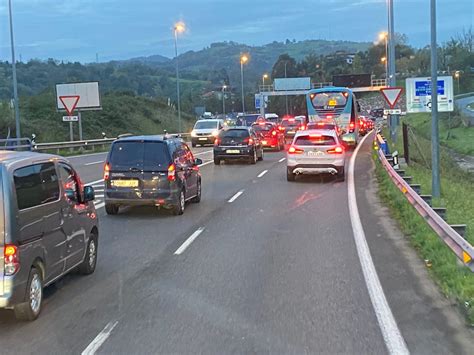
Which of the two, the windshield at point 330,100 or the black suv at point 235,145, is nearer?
the black suv at point 235,145

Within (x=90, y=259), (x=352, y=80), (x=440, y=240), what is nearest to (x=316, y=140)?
(x=440, y=240)

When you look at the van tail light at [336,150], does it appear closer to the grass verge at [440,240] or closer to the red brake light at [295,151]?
the red brake light at [295,151]

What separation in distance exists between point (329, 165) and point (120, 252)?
460 inches

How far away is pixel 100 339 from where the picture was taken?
5883 millimetres

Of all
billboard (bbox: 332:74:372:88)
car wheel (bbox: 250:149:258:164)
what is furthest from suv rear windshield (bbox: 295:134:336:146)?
billboard (bbox: 332:74:372:88)

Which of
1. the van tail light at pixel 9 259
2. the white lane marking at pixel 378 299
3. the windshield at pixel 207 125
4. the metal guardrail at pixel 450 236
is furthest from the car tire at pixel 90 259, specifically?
the windshield at pixel 207 125

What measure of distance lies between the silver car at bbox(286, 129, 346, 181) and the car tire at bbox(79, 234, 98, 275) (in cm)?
1261

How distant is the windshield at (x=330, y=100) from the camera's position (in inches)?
1602

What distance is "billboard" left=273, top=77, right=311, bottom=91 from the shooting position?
3816 inches

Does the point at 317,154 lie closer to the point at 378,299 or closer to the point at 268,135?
the point at 378,299

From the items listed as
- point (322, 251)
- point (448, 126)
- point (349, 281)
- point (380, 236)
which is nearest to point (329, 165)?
point (380, 236)

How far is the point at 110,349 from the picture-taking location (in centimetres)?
560

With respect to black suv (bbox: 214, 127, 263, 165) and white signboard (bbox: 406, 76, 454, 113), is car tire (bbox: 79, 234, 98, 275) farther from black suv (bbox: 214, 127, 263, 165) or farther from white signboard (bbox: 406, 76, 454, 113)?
black suv (bbox: 214, 127, 263, 165)

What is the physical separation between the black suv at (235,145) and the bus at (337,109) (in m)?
12.4
